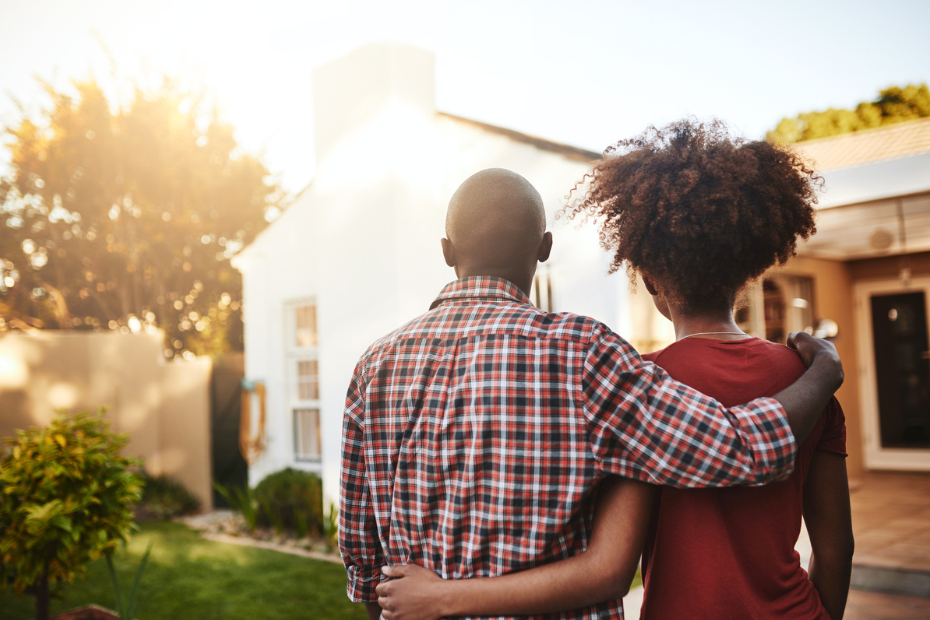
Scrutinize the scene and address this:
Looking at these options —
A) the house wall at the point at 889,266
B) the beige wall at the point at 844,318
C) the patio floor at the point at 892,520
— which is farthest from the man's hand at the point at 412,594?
the house wall at the point at 889,266

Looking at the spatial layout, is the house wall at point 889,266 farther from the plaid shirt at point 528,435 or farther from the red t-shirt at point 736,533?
the plaid shirt at point 528,435

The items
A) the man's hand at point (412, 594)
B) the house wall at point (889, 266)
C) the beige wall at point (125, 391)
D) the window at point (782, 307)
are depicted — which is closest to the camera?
the man's hand at point (412, 594)

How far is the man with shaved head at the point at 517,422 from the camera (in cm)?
105

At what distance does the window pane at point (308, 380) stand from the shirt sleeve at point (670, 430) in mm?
6790

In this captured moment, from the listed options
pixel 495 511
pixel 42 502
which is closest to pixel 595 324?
pixel 495 511

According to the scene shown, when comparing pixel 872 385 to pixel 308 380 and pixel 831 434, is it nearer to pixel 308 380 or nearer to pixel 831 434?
pixel 308 380

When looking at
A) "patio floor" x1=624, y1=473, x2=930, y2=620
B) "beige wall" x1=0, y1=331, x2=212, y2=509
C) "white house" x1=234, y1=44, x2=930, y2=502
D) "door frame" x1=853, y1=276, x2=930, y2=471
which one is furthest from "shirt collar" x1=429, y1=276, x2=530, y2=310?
"door frame" x1=853, y1=276, x2=930, y2=471

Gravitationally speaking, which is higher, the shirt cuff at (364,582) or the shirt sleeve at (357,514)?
the shirt sleeve at (357,514)

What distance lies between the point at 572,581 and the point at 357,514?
0.49 meters

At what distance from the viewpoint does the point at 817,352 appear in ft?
3.97

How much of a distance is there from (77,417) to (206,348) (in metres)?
13.4

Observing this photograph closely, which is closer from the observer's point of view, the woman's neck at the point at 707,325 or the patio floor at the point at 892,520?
the woman's neck at the point at 707,325

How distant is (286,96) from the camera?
15875mm

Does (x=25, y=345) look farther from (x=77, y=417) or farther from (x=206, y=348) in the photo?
(x=206, y=348)
